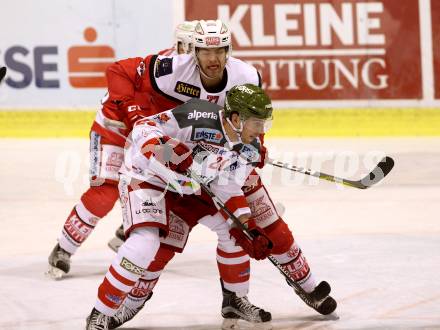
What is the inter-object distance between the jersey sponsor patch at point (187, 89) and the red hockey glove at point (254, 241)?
897 mm

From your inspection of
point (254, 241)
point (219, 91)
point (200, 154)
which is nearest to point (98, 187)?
point (219, 91)

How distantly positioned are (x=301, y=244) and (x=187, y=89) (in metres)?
1.53

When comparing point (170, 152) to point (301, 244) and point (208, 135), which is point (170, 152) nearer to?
point (208, 135)

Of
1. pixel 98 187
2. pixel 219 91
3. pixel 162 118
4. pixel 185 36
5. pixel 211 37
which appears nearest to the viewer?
pixel 162 118

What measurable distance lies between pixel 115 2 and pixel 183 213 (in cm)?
520

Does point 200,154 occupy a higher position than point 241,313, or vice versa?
point 200,154

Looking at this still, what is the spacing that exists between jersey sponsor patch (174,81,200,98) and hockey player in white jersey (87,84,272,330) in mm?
607

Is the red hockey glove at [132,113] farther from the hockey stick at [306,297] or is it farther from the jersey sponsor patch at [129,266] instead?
the jersey sponsor patch at [129,266]

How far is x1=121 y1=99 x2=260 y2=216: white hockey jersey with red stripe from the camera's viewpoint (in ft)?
16.0

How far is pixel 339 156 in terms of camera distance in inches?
353

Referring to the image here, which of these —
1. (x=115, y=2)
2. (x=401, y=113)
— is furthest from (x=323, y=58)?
(x=115, y=2)

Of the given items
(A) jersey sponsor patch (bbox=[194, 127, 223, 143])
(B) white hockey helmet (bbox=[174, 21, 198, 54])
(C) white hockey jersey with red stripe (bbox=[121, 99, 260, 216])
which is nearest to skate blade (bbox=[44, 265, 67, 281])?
(C) white hockey jersey with red stripe (bbox=[121, 99, 260, 216])

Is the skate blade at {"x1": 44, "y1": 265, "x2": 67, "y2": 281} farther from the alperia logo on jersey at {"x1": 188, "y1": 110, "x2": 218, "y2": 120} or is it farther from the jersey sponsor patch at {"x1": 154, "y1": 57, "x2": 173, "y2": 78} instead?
the alperia logo on jersey at {"x1": 188, "y1": 110, "x2": 218, "y2": 120}

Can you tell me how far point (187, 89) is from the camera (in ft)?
18.4
